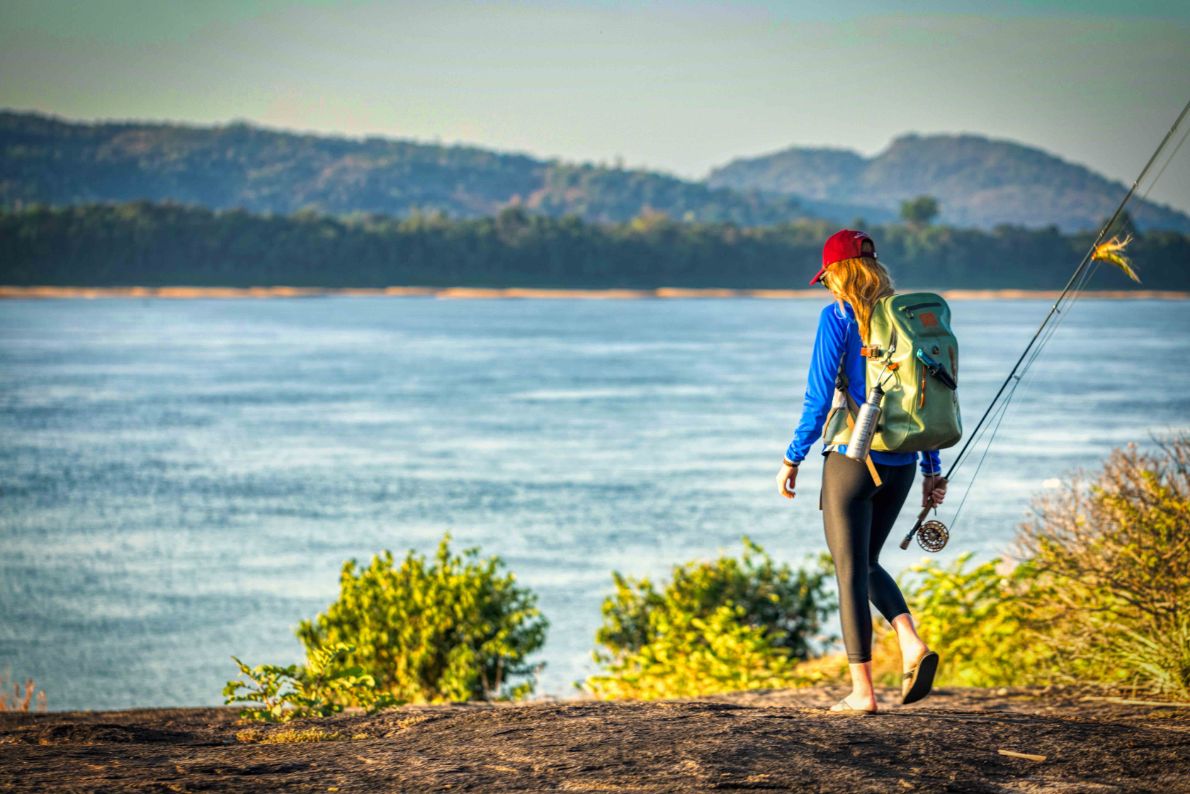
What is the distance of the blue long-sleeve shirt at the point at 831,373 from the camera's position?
526 cm

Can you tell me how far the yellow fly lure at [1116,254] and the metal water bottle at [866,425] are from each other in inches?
45.0

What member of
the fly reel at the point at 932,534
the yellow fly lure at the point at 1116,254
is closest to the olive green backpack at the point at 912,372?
the fly reel at the point at 932,534

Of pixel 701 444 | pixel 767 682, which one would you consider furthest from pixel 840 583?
pixel 701 444

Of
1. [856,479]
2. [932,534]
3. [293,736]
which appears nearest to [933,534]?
[932,534]

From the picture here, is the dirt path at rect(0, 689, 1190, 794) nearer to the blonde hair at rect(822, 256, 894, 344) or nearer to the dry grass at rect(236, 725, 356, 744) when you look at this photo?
the dry grass at rect(236, 725, 356, 744)

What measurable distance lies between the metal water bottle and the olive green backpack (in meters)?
0.03

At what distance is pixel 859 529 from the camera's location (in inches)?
212

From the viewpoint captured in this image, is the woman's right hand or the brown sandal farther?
the brown sandal

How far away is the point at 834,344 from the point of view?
17.3 ft

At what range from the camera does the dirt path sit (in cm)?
457

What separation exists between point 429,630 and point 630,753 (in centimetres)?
482

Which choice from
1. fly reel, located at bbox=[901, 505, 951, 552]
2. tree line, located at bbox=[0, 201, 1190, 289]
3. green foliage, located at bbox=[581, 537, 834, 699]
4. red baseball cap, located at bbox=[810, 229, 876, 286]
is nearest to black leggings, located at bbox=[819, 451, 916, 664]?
fly reel, located at bbox=[901, 505, 951, 552]

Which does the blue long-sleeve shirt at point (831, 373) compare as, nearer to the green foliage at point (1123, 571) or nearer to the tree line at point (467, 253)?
the green foliage at point (1123, 571)

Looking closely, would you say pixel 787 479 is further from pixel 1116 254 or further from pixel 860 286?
pixel 1116 254
